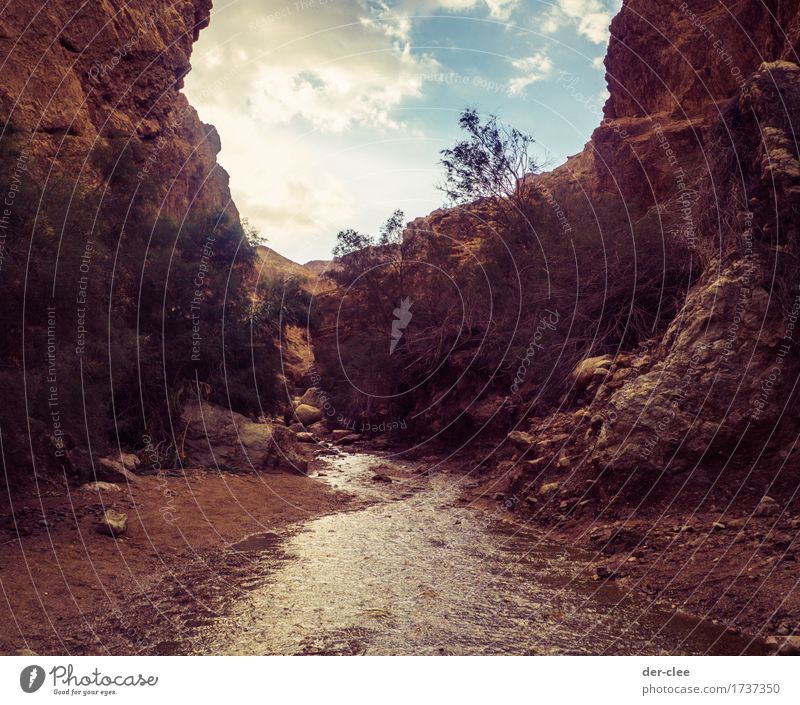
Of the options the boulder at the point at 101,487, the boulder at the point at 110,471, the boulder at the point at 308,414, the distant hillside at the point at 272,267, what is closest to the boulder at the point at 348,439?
the boulder at the point at 308,414

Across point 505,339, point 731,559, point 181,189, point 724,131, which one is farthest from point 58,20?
point 731,559

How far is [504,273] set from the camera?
21.0 m

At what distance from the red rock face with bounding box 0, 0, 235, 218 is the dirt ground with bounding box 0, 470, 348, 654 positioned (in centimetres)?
829

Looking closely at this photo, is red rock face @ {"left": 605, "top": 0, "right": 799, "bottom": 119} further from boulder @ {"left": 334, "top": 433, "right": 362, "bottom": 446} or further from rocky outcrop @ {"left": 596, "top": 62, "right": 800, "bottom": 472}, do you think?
boulder @ {"left": 334, "top": 433, "right": 362, "bottom": 446}

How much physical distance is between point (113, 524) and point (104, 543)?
1.14 ft

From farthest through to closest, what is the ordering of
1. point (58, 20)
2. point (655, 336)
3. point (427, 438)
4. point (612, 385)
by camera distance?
point (58, 20) → point (427, 438) → point (655, 336) → point (612, 385)

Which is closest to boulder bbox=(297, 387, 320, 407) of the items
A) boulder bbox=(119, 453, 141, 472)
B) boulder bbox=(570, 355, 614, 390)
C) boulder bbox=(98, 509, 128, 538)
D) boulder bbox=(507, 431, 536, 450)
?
boulder bbox=(119, 453, 141, 472)

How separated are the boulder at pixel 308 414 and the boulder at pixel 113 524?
2059 cm

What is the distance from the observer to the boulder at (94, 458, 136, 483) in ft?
34.8

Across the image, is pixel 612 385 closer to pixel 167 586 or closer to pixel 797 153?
pixel 797 153

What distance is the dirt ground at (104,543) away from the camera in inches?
220

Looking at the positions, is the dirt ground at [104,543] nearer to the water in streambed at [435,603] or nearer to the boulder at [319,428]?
the water in streambed at [435,603]

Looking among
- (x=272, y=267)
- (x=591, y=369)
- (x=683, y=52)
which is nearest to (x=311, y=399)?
(x=272, y=267)

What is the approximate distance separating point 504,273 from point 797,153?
41.5 ft
